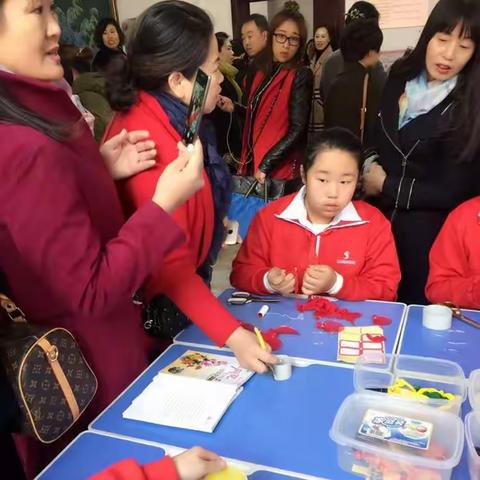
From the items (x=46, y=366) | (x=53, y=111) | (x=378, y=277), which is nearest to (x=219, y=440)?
(x=46, y=366)

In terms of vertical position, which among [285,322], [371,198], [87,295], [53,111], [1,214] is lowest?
[285,322]

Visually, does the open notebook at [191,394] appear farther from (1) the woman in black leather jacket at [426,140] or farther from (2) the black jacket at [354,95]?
(2) the black jacket at [354,95]

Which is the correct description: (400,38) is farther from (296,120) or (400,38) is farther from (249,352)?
(249,352)

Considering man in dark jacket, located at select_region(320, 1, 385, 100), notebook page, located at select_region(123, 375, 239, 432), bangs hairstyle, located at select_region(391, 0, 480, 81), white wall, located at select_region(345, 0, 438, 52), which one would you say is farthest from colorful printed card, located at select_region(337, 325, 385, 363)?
white wall, located at select_region(345, 0, 438, 52)

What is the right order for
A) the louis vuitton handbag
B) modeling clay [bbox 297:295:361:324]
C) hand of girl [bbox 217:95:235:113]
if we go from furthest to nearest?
1. hand of girl [bbox 217:95:235:113]
2. modeling clay [bbox 297:295:361:324]
3. the louis vuitton handbag

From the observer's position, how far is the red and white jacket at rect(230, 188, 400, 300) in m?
1.83

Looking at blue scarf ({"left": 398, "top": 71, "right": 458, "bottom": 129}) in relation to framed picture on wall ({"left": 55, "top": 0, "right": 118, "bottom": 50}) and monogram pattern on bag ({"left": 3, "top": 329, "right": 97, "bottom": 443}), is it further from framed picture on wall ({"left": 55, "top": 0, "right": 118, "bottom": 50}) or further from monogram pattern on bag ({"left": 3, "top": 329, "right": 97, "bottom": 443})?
framed picture on wall ({"left": 55, "top": 0, "right": 118, "bottom": 50})

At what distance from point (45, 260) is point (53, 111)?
305mm

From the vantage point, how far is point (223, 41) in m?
4.16

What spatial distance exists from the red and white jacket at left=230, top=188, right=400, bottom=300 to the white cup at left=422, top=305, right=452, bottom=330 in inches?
10.8

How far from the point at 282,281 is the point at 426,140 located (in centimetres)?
74

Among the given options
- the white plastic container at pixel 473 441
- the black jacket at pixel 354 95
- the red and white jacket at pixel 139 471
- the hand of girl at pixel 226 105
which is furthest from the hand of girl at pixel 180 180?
the hand of girl at pixel 226 105

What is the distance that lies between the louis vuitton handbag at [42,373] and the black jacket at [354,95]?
2.38 metres

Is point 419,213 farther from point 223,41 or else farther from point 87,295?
point 223,41
